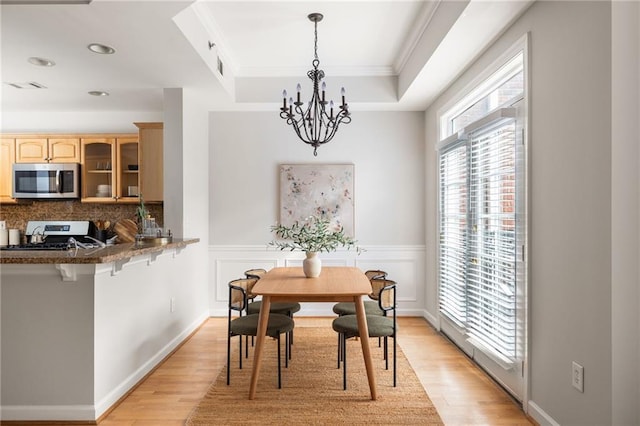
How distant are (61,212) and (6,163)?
2.76ft

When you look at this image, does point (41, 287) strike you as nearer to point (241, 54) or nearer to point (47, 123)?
point (241, 54)

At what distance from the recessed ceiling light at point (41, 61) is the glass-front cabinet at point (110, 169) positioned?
143 cm

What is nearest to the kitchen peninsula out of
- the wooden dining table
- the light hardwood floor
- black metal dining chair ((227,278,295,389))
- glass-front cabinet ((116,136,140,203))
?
the light hardwood floor

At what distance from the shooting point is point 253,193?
498 centimetres

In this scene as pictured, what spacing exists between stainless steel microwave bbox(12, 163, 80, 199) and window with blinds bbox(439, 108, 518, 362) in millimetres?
4347

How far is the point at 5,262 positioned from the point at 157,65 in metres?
1.96

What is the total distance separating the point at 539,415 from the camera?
2.37 metres

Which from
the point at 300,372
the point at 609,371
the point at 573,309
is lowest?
the point at 300,372

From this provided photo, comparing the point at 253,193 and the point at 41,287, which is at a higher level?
the point at 253,193

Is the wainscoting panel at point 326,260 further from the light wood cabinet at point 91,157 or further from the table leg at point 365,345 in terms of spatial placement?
the table leg at point 365,345

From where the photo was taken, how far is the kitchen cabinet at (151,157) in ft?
14.7

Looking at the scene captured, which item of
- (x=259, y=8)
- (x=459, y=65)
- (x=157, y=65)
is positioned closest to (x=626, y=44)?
(x=459, y=65)

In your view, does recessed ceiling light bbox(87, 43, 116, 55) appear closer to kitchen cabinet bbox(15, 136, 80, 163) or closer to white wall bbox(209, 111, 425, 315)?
white wall bbox(209, 111, 425, 315)

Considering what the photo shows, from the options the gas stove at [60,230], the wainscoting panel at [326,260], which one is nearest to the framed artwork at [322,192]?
the wainscoting panel at [326,260]
